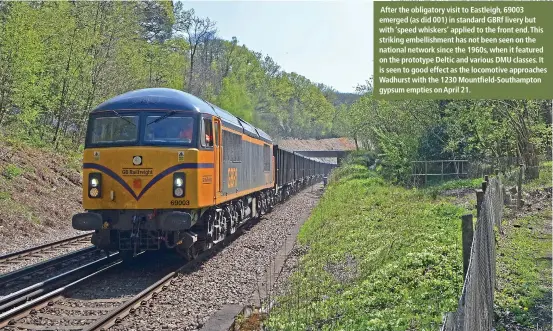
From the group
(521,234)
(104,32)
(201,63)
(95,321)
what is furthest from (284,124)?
(95,321)

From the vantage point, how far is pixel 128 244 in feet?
35.7

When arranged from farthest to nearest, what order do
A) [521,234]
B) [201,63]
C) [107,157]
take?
[201,63], [521,234], [107,157]

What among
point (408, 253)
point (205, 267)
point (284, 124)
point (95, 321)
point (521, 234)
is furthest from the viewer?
point (284, 124)

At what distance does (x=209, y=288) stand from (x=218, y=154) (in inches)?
128

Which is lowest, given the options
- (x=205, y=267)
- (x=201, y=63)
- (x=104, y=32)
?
(x=205, y=267)

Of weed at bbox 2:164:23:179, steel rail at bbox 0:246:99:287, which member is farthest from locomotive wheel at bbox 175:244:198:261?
weed at bbox 2:164:23:179

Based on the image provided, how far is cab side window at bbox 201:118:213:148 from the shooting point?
11133 millimetres

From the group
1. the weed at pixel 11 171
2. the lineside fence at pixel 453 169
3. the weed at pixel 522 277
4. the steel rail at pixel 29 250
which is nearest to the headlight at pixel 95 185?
the steel rail at pixel 29 250

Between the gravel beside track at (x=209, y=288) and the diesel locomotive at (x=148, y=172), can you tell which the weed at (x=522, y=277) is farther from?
the diesel locomotive at (x=148, y=172)

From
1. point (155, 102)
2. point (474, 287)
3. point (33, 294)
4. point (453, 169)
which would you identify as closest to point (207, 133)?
point (155, 102)

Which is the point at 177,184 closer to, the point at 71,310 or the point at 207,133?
the point at 207,133

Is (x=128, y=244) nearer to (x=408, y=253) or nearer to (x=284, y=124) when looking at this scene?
(x=408, y=253)

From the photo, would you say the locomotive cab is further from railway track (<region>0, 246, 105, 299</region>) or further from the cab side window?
railway track (<region>0, 246, 105, 299</region>)

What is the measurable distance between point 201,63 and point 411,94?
57755mm
